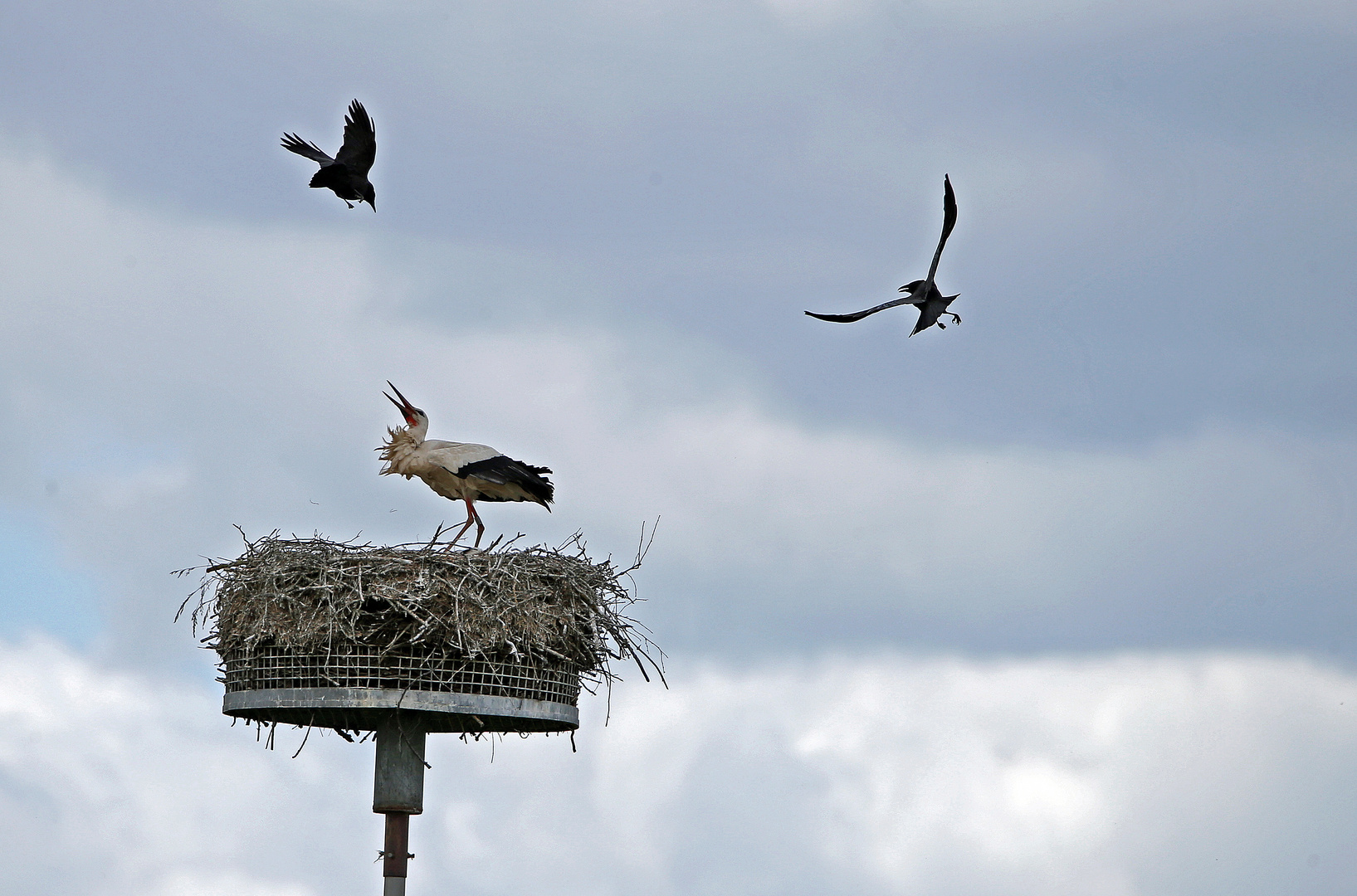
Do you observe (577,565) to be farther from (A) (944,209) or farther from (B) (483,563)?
(A) (944,209)

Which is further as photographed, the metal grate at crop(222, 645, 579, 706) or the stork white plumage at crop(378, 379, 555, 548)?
the stork white plumage at crop(378, 379, 555, 548)

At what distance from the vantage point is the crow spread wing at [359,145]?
14.2m

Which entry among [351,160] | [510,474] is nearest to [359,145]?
[351,160]

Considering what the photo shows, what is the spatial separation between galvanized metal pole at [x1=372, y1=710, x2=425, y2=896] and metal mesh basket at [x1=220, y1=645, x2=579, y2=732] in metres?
0.14

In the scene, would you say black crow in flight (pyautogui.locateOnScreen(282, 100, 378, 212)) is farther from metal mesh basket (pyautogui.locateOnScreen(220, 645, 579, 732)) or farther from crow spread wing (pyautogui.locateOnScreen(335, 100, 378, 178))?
metal mesh basket (pyautogui.locateOnScreen(220, 645, 579, 732))

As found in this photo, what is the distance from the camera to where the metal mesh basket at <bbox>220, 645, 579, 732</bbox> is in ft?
38.3

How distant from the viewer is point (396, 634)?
1173 centimetres

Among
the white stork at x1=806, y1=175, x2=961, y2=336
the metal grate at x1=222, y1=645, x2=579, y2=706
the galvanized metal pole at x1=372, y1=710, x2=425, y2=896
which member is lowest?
the galvanized metal pole at x1=372, y1=710, x2=425, y2=896

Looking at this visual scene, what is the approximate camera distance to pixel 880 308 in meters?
10.0

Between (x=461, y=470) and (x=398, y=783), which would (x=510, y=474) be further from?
(x=398, y=783)

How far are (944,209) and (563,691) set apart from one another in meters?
4.80

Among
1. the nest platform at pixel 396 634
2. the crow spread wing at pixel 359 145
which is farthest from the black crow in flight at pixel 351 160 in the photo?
the nest platform at pixel 396 634

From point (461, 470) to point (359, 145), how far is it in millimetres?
3046

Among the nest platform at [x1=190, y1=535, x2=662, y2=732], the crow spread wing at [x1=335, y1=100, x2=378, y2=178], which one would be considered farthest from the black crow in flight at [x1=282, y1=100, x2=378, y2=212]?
the nest platform at [x1=190, y1=535, x2=662, y2=732]
